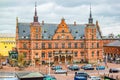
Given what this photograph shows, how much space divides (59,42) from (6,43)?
58.6 metres

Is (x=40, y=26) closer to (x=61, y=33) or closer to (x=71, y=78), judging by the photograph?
(x=61, y=33)

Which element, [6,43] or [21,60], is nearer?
[21,60]

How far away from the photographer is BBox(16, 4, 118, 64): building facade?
86.8 metres

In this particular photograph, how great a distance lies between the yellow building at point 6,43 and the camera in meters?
136

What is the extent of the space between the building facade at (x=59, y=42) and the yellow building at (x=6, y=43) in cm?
4896

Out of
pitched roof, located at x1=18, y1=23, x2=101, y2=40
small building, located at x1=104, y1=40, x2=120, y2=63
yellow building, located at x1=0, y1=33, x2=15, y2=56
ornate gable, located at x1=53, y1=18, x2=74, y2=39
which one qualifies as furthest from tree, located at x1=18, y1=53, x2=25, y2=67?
yellow building, located at x1=0, y1=33, x2=15, y2=56

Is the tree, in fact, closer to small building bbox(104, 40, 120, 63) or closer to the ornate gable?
the ornate gable

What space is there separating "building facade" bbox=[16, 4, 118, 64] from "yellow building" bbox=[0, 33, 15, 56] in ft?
161

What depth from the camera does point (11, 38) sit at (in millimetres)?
150000

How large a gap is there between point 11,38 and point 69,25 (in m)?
63.0

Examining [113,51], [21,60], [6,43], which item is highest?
[6,43]

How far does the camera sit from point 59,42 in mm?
89375

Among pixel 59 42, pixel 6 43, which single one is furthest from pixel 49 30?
pixel 6 43

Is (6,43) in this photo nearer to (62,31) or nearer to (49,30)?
(49,30)
